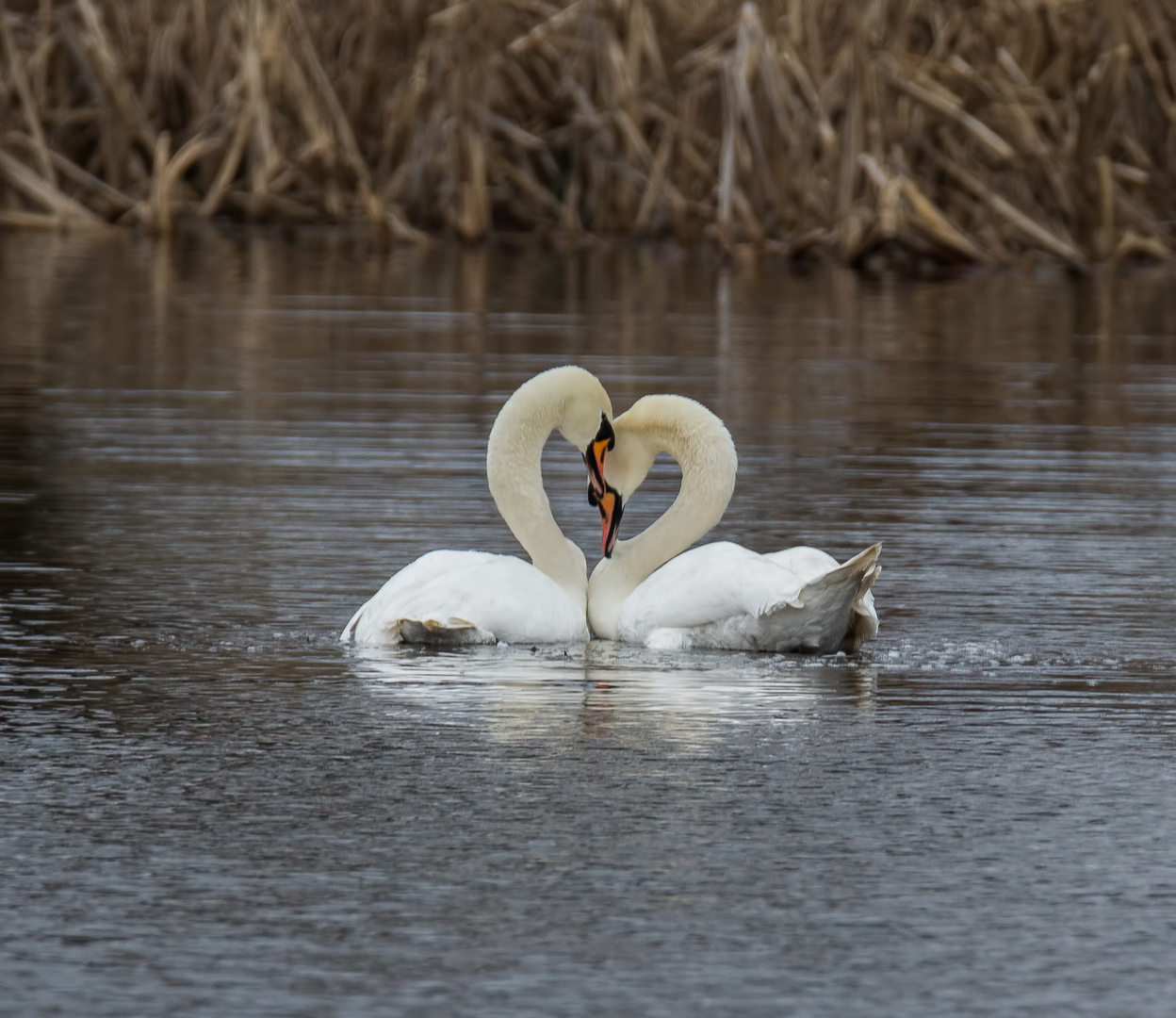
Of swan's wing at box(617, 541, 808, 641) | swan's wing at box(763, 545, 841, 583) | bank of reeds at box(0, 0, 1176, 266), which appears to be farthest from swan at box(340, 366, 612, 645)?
bank of reeds at box(0, 0, 1176, 266)

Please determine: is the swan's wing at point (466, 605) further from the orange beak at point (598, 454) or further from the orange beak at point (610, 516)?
the orange beak at point (598, 454)

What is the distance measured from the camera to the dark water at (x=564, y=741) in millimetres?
4109

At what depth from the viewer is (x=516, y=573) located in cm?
711

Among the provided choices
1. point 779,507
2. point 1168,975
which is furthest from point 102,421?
point 1168,975

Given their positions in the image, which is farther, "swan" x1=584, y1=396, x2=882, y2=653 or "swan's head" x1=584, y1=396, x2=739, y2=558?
"swan's head" x1=584, y1=396, x2=739, y2=558

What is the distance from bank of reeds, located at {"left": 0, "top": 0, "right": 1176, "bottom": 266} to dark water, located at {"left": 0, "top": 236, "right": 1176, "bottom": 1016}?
35.9 feet

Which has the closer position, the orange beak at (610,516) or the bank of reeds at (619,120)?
the orange beak at (610,516)

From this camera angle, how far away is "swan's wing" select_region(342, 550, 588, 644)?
693 centimetres

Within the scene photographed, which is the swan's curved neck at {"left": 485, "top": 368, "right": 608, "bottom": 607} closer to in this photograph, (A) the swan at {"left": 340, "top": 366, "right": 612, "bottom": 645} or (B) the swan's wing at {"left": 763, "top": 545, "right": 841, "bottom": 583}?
(A) the swan at {"left": 340, "top": 366, "right": 612, "bottom": 645}

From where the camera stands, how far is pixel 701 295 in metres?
20.9

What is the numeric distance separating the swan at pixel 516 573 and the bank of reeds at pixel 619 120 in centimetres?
1567

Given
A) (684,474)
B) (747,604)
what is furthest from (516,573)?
(684,474)

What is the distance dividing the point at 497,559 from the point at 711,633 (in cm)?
60

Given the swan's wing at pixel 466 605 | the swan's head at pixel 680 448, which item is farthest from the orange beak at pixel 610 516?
the swan's wing at pixel 466 605
